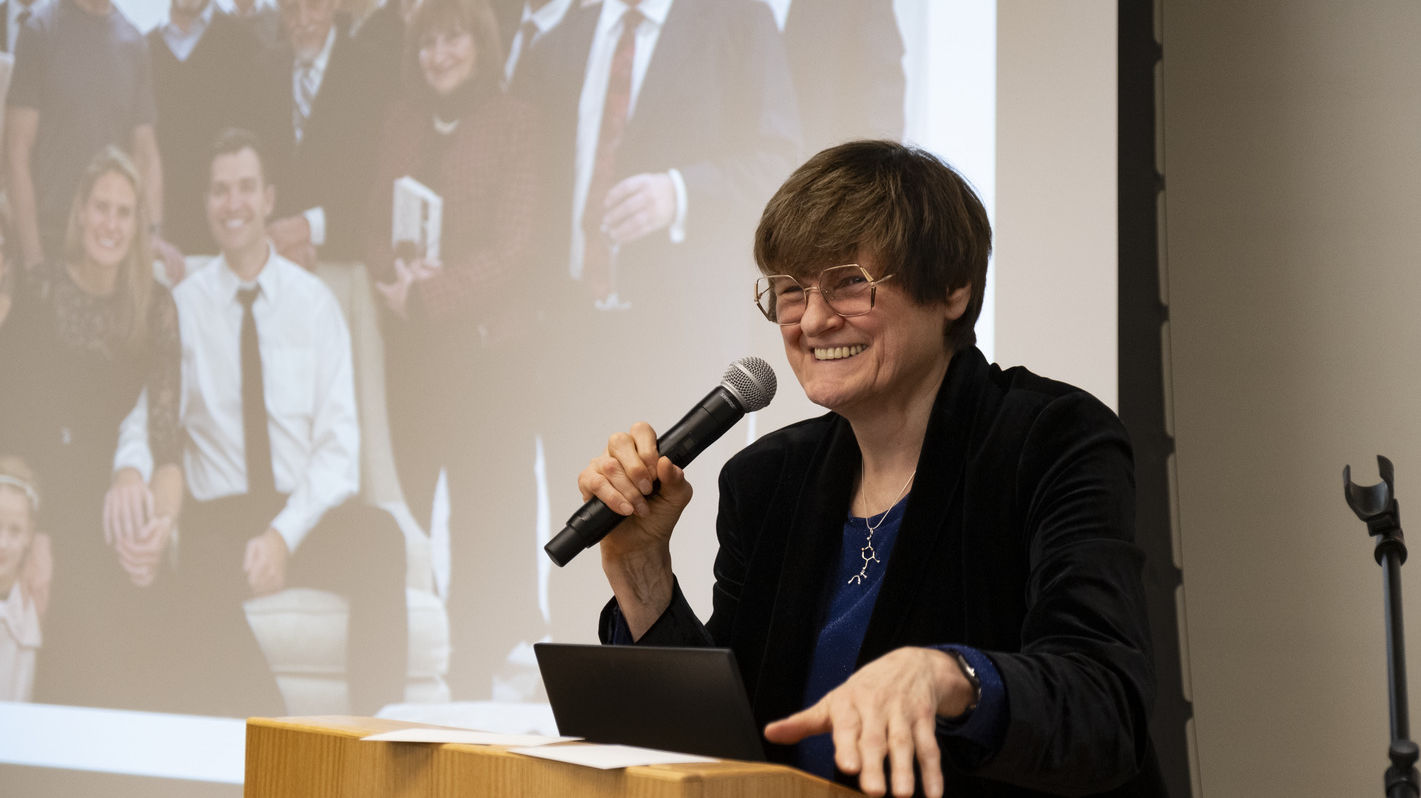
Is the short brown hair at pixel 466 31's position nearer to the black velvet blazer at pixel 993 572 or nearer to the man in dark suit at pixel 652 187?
the man in dark suit at pixel 652 187

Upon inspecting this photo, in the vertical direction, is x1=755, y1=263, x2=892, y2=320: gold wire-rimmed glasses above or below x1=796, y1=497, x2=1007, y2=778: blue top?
above

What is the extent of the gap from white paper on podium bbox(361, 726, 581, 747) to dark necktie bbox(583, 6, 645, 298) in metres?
1.83

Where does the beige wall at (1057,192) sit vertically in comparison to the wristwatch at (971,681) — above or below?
above

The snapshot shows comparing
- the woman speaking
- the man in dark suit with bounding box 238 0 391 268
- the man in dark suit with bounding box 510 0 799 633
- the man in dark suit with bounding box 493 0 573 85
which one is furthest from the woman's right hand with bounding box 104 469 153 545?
the woman speaking

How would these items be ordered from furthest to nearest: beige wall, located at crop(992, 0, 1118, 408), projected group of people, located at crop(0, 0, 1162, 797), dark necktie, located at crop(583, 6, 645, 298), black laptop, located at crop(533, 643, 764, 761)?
dark necktie, located at crop(583, 6, 645, 298) → beige wall, located at crop(992, 0, 1118, 408) → projected group of people, located at crop(0, 0, 1162, 797) → black laptop, located at crop(533, 643, 764, 761)

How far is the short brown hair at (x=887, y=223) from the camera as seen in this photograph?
4.93 feet

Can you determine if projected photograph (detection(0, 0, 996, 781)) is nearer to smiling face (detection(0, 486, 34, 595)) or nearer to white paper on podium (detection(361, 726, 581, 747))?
smiling face (detection(0, 486, 34, 595))

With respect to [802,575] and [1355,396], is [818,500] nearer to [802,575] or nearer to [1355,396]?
[802,575]

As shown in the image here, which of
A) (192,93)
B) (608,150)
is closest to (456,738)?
(608,150)

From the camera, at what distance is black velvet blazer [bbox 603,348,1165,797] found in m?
1.05

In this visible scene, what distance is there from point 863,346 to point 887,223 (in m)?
0.16

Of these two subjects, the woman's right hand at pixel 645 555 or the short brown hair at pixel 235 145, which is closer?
the woman's right hand at pixel 645 555

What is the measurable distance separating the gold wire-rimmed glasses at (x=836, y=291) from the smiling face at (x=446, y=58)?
169 cm

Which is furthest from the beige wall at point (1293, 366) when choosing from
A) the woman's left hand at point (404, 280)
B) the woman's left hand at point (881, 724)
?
the woman's left hand at point (881, 724)
